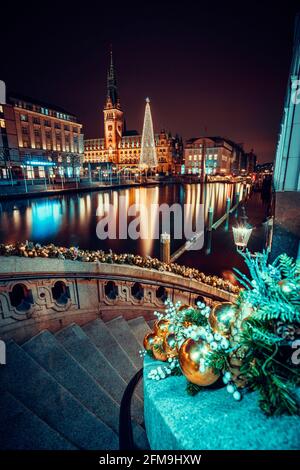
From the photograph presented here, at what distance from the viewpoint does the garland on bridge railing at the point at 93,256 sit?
14.5 feet

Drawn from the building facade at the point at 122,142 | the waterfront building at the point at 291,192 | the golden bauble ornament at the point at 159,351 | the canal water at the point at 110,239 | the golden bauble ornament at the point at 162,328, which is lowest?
the canal water at the point at 110,239

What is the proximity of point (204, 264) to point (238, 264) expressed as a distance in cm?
188

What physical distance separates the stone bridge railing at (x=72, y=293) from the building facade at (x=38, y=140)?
45785 mm

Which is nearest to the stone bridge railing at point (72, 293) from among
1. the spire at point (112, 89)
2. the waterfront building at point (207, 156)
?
the waterfront building at point (207, 156)

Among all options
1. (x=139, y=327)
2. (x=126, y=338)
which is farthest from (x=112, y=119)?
(x=126, y=338)

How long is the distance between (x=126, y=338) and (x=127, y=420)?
6.33ft

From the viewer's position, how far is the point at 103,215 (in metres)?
22.4

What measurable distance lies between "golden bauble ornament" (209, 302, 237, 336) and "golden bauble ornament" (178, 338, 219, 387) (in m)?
0.29

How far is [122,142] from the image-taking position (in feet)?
399

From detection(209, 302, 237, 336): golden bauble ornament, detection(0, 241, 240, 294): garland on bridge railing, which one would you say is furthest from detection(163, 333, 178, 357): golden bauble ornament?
detection(0, 241, 240, 294): garland on bridge railing

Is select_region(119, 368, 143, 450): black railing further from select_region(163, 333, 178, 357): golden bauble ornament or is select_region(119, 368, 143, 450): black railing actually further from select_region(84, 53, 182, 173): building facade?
select_region(84, 53, 182, 173): building facade

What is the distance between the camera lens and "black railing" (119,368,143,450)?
2.81 m

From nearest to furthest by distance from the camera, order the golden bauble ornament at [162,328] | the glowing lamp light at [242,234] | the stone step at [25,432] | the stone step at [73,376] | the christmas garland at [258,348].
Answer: the christmas garland at [258,348], the stone step at [25,432], the golden bauble ornament at [162,328], the stone step at [73,376], the glowing lamp light at [242,234]

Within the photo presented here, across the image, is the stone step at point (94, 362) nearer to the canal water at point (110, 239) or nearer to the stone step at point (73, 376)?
the stone step at point (73, 376)
